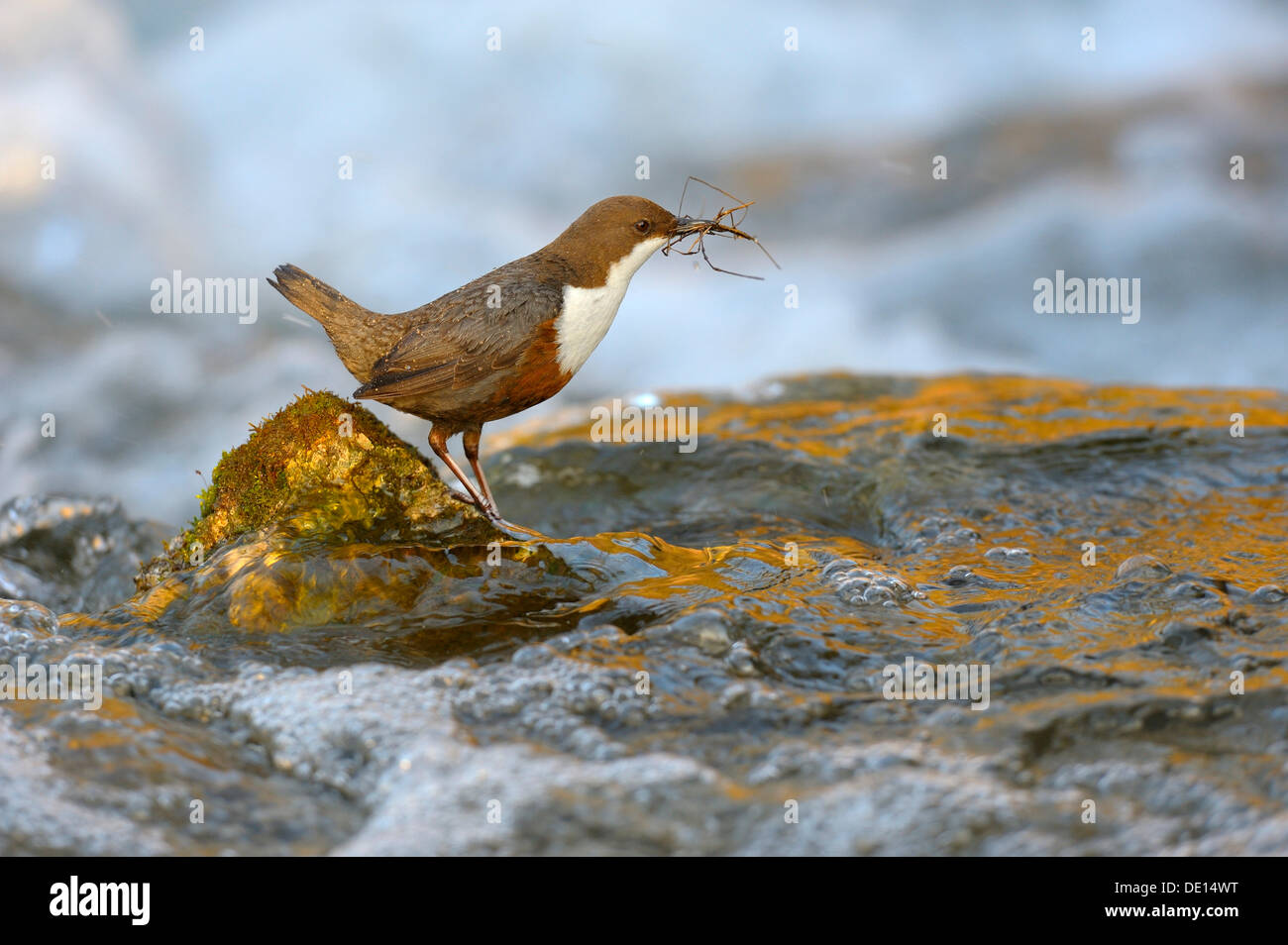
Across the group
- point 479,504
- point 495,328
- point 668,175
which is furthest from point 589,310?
point 668,175

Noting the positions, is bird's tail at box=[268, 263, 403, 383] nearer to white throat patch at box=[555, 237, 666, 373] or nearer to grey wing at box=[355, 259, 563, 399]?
grey wing at box=[355, 259, 563, 399]

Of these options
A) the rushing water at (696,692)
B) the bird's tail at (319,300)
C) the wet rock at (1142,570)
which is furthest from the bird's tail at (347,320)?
the wet rock at (1142,570)

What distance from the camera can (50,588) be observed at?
19.3ft

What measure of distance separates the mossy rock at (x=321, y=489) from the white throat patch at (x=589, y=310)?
76 centimetres

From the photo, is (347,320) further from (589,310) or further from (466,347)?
(589,310)

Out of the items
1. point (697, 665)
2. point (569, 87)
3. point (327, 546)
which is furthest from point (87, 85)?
point (697, 665)

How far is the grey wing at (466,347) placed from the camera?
4492 mm

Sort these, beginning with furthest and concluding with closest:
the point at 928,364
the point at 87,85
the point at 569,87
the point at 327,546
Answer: the point at 569,87, the point at 87,85, the point at 928,364, the point at 327,546

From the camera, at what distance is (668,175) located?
41.5 ft

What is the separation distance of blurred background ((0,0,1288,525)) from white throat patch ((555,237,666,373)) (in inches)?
197

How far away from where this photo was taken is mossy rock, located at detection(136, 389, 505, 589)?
4336mm

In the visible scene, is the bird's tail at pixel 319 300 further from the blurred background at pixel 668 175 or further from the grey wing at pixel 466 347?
the blurred background at pixel 668 175
